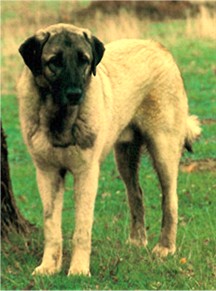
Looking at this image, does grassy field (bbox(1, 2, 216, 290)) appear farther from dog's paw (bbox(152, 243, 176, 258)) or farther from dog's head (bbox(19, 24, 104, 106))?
dog's head (bbox(19, 24, 104, 106))

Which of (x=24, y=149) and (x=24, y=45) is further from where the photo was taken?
(x=24, y=149)

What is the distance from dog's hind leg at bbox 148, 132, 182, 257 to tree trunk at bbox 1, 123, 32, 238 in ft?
4.50

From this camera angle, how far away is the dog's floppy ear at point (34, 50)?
22.9 feet

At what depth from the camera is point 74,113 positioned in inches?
283

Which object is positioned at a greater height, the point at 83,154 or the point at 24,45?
the point at 24,45

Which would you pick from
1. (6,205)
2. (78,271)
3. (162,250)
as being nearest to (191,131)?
(162,250)

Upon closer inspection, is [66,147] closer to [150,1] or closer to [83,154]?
[83,154]

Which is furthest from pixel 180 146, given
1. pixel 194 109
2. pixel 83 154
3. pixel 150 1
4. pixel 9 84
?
pixel 150 1

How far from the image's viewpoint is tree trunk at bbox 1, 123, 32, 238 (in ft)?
28.4

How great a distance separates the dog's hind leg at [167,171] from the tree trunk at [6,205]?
1.37m

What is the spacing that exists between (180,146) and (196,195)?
236 cm

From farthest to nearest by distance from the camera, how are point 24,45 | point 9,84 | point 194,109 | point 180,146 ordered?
point 9,84
point 194,109
point 180,146
point 24,45

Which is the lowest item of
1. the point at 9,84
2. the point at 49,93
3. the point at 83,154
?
the point at 9,84

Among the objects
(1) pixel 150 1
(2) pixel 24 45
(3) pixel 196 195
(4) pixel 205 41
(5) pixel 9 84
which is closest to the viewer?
(2) pixel 24 45
